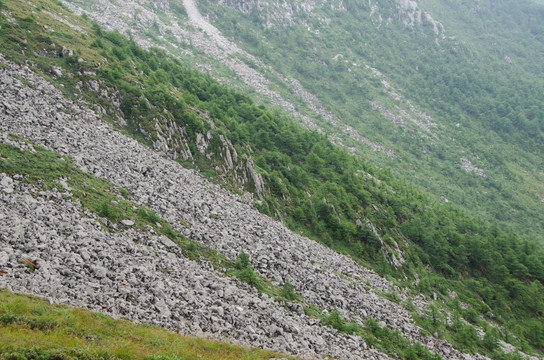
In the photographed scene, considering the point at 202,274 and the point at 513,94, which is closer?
the point at 202,274

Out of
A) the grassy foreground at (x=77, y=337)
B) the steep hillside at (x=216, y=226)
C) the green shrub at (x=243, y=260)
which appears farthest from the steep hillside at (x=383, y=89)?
the grassy foreground at (x=77, y=337)

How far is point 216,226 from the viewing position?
3191cm

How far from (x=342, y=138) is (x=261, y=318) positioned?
9913 centimetres

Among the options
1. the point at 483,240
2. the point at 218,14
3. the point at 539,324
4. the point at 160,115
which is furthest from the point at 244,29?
the point at 539,324

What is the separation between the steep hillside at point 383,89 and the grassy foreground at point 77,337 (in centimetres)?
9768

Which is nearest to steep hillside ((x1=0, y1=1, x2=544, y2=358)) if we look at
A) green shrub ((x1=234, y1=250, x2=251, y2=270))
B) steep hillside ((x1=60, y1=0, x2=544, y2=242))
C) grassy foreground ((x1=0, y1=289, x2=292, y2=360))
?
green shrub ((x1=234, y1=250, x2=251, y2=270))

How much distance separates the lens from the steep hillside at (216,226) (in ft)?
64.2

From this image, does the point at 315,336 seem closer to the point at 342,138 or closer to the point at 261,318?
the point at 261,318

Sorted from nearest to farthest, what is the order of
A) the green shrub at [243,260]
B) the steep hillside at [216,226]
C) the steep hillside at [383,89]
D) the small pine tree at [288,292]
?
the steep hillside at [216,226] < the small pine tree at [288,292] < the green shrub at [243,260] < the steep hillside at [383,89]

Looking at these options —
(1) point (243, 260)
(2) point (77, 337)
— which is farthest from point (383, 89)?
(2) point (77, 337)

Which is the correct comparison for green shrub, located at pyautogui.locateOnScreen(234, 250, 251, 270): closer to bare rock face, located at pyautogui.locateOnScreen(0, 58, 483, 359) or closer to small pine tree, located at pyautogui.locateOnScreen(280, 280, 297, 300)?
bare rock face, located at pyautogui.locateOnScreen(0, 58, 483, 359)

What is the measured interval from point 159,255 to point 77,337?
9435mm

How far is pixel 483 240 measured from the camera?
5759cm

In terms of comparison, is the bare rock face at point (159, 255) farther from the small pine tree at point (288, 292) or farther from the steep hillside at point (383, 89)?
the steep hillside at point (383, 89)
